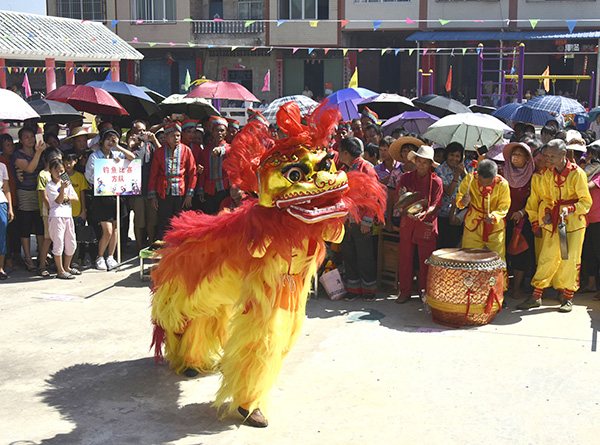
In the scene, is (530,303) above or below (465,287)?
below

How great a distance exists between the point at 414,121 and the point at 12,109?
578 centimetres

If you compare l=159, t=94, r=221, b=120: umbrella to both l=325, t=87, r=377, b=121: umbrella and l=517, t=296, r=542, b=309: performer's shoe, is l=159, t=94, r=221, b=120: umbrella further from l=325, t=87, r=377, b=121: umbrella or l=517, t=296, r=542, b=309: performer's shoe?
l=517, t=296, r=542, b=309: performer's shoe

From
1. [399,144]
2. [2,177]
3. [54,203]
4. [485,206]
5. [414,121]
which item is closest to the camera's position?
[485,206]

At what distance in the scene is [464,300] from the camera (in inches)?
247

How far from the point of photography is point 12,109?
7.90 meters

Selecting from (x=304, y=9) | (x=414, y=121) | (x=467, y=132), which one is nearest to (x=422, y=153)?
(x=467, y=132)

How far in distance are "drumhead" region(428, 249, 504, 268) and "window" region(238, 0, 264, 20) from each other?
2423 centimetres

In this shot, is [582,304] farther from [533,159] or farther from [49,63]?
[49,63]

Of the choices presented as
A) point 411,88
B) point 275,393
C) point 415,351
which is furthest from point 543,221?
point 411,88

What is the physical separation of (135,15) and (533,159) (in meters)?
25.5

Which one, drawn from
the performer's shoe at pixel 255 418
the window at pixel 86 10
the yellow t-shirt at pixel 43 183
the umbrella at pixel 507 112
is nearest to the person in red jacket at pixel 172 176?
the yellow t-shirt at pixel 43 183

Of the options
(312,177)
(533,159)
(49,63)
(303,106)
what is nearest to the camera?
(312,177)

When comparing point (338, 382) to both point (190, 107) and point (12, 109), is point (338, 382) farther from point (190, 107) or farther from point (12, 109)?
point (190, 107)

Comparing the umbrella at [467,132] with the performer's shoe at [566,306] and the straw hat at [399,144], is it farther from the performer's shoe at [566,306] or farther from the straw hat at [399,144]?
the performer's shoe at [566,306]
